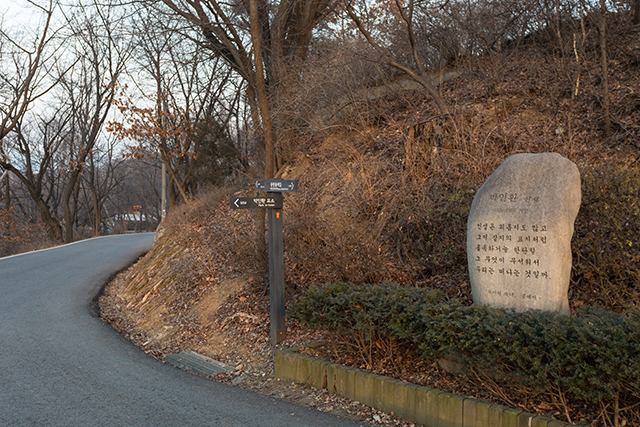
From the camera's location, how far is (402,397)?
4.91 meters

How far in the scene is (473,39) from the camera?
14.3m

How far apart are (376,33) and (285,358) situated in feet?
38.7

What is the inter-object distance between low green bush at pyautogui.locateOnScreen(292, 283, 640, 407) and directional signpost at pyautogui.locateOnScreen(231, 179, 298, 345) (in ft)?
5.47

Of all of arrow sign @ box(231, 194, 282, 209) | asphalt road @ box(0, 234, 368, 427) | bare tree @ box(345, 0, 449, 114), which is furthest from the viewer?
bare tree @ box(345, 0, 449, 114)

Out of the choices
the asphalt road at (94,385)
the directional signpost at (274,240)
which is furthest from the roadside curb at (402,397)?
the directional signpost at (274,240)

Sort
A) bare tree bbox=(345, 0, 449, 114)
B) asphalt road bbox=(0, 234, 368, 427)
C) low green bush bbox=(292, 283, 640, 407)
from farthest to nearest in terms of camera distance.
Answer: bare tree bbox=(345, 0, 449, 114) → asphalt road bbox=(0, 234, 368, 427) → low green bush bbox=(292, 283, 640, 407)

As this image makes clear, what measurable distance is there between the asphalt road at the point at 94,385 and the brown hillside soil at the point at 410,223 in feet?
1.79

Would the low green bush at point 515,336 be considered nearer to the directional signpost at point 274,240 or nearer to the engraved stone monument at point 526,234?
the engraved stone monument at point 526,234

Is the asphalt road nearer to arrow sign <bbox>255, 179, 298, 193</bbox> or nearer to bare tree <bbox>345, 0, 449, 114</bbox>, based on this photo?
arrow sign <bbox>255, 179, 298, 193</bbox>

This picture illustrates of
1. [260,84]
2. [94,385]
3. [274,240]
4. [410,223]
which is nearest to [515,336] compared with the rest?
[274,240]

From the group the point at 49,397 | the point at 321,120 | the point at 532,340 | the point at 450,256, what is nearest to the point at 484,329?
the point at 532,340

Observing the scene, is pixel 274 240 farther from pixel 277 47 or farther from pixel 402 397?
pixel 277 47

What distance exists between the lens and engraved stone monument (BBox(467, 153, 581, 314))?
16.3 feet

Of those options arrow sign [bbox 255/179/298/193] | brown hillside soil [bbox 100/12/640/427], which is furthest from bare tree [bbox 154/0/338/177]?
arrow sign [bbox 255/179/298/193]
